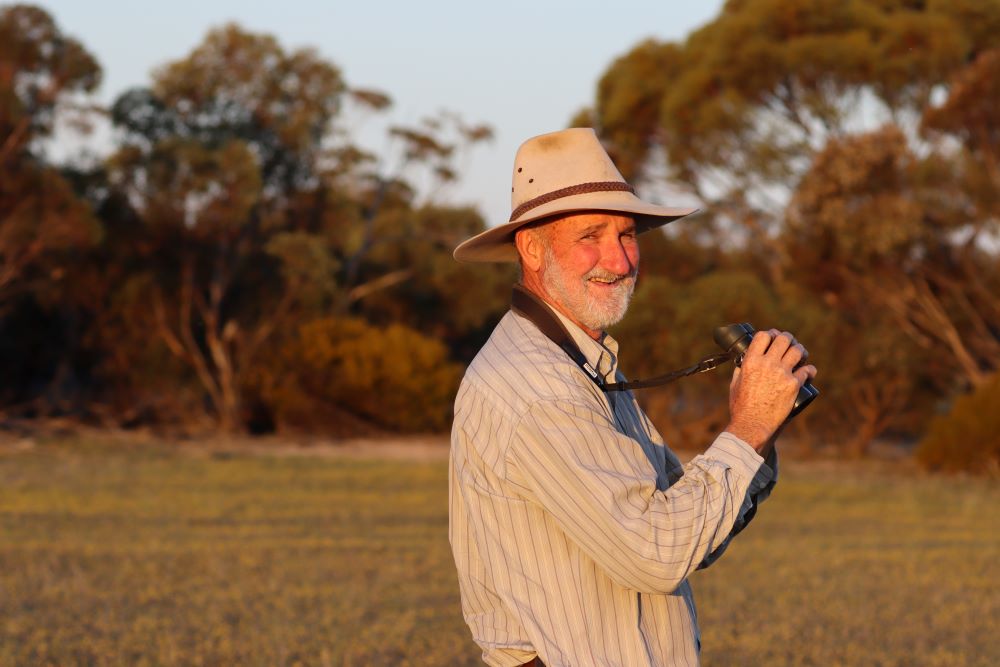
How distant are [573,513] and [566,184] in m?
0.75

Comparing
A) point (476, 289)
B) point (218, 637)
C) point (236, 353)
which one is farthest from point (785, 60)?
point (218, 637)

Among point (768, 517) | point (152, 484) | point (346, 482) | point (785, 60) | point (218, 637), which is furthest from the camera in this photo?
point (785, 60)

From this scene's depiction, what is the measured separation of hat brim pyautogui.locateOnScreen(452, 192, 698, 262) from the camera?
3.21 m

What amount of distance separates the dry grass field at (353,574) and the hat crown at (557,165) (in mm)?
5203

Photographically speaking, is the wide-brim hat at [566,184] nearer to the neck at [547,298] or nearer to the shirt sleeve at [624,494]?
the neck at [547,298]

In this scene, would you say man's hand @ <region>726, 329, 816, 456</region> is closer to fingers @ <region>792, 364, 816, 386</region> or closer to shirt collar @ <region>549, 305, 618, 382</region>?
fingers @ <region>792, 364, 816, 386</region>

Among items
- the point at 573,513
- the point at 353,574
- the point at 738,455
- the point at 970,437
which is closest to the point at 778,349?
the point at 738,455

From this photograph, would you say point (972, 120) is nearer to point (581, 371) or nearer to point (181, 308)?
point (181, 308)

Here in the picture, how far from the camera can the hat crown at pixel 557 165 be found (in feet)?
10.8

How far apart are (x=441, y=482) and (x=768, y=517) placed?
17.4ft

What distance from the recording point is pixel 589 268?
128 inches

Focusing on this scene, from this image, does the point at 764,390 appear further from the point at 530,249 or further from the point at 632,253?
the point at 530,249

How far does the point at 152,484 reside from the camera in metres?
19.5

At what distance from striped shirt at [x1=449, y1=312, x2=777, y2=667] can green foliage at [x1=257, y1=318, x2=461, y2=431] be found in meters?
26.7
